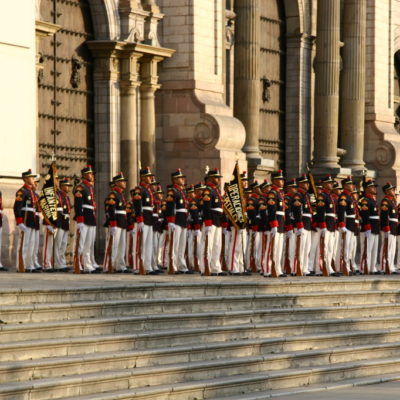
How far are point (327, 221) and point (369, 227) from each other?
1.60 m

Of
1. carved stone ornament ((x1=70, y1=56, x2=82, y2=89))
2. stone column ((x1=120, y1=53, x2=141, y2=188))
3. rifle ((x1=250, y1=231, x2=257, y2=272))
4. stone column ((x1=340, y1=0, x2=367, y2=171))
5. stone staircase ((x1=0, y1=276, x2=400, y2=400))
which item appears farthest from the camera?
stone column ((x1=340, y1=0, x2=367, y2=171))

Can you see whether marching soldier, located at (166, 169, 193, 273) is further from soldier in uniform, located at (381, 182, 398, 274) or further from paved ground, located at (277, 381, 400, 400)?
paved ground, located at (277, 381, 400, 400)

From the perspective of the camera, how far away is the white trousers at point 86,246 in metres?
22.8

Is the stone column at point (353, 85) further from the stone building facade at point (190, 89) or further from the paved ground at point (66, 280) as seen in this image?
the paved ground at point (66, 280)

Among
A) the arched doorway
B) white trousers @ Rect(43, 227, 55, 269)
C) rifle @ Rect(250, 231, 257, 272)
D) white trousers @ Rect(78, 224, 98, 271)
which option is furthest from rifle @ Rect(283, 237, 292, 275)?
the arched doorway

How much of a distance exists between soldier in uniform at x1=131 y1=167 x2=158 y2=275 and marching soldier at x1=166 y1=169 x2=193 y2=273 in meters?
0.30

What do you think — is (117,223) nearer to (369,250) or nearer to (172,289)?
(172,289)

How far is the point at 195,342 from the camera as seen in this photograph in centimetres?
1716

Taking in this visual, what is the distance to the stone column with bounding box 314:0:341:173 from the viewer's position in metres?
34.8

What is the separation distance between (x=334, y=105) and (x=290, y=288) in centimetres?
1535

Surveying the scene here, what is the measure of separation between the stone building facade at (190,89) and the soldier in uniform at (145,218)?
5.65 feet

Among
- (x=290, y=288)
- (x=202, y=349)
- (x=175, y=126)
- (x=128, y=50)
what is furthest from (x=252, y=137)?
(x=202, y=349)

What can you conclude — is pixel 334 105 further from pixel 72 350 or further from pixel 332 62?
pixel 72 350

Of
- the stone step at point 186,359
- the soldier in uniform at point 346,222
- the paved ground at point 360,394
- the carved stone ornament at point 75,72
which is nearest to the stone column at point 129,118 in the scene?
the carved stone ornament at point 75,72
